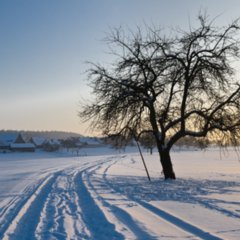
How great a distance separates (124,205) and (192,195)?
3376 mm

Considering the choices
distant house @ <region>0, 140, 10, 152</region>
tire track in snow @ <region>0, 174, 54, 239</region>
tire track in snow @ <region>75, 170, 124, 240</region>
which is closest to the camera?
tire track in snow @ <region>75, 170, 124, 240</region>

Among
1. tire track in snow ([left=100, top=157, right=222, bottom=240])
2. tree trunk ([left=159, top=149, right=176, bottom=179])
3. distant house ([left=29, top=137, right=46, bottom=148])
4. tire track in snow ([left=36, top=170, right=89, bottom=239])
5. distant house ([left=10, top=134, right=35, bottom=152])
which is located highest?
distant house ([left=29, top=137, right=46, bottom=148])

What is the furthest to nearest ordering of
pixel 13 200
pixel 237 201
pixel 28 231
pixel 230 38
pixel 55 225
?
pixel 230 38, pixel 13 200, pixel 237 201, pixel 55 225, pixel 28 231

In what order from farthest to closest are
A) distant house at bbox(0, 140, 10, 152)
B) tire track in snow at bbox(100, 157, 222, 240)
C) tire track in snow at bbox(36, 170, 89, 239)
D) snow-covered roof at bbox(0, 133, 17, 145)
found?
snow-covered roof at bbox(0, 133, 17, 145) → distant house at bbox(0, 140, 10, 152) → tire track in snow at bbox(36, 170, 89, 239) → tire track in snow at bbox(100, 157, 222, 240)

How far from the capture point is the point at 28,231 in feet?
26.9

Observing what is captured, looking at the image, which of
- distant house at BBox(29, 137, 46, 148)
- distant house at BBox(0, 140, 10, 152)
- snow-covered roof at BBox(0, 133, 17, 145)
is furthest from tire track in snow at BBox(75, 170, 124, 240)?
distant house at BBox(29, 137, 46, 148)

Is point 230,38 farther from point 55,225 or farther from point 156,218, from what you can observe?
point 55,225

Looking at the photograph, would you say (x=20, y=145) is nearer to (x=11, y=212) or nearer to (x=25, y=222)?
(x=11, y=212)

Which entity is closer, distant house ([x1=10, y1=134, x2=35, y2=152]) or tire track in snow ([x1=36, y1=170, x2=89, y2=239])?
tire track in snow ([x1=36, y1=170, x2=89, y2=239])

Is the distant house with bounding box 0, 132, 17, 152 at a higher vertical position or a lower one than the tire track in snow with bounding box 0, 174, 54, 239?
higher

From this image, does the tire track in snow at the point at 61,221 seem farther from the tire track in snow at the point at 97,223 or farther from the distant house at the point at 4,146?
the distant house at the point at 4,146

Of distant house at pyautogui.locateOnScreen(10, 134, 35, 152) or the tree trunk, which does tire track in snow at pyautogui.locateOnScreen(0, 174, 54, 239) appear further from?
distant house at pyautogui.locateOnScreen(10, 134, 35, 152)

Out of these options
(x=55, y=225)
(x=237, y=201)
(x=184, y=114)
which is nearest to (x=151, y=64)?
(x=184, y=114)

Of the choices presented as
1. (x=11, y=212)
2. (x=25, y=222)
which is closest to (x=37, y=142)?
(x=11, y=212)
